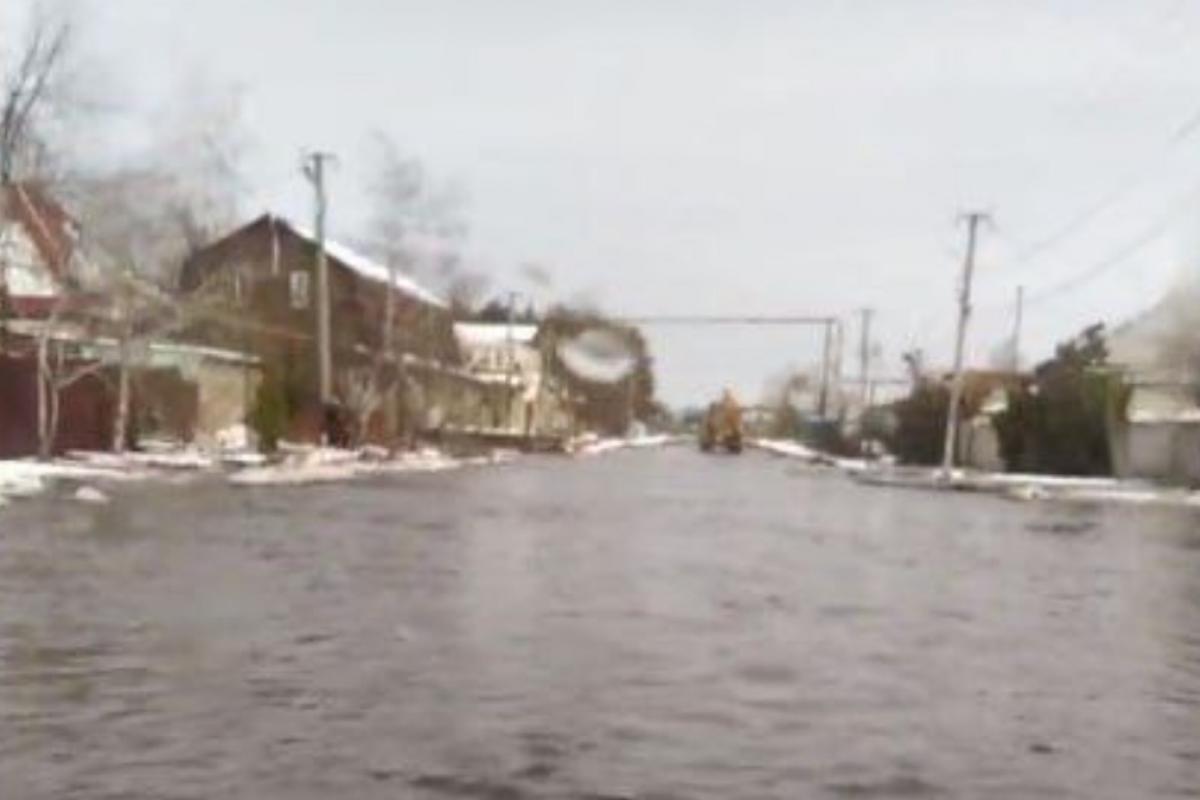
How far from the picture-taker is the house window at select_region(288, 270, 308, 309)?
106231 mm

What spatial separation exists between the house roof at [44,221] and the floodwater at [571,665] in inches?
869

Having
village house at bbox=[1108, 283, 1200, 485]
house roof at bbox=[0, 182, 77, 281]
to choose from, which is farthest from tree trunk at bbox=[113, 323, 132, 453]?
village house at bbox=[1108, 283, 1200, 485]

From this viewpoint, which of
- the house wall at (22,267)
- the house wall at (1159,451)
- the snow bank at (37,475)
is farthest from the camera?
the house wall at (1159,451)

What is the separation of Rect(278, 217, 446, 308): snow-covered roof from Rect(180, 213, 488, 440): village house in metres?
0.09

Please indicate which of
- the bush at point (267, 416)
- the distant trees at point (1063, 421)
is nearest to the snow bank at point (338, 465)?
the bush at point (267, 416)

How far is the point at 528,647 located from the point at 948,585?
30.5 ft

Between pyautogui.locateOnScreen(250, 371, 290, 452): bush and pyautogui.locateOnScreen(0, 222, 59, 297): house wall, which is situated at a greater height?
pyautogui.locateOnScreen(0, 222, 59, 297): house wall

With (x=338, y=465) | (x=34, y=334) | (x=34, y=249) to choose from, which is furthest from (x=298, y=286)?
(x=34, y=334)

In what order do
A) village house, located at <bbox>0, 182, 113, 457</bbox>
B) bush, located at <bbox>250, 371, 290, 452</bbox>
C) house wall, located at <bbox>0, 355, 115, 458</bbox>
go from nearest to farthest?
house wall, located at <bbox>0, 355, 115, 458</bbox> < village house, located at <bbox>0, 182, 113, 457</bbox> < bush, located at <bbox>250, 371, 290, 452</bbox>

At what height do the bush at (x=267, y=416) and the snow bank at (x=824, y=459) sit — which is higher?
the bush at (x=267, y=416)

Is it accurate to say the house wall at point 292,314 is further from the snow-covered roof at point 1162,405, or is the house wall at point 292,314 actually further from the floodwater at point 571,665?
the floodwater at point 571,665

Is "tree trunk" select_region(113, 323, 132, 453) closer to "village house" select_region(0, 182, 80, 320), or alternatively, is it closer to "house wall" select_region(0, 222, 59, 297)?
"village house" select_region(0, 182, 80, 320)

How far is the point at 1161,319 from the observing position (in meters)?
83.0

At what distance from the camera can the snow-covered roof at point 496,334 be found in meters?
141
